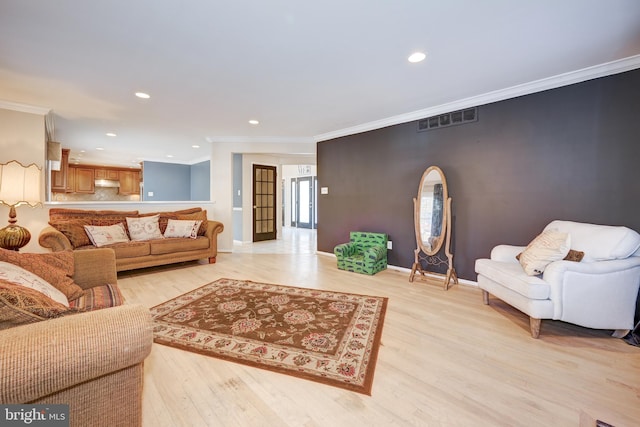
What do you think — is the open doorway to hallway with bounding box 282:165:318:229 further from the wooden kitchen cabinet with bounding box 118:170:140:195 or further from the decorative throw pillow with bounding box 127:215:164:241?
the decorative throw pillow with bounding box 127:215:164:241

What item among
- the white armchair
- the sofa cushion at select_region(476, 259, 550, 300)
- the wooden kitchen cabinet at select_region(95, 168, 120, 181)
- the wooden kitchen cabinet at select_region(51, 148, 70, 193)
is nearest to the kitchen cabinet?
the wooden kitchen cabinet at select_region(95, 168, 120, 181)

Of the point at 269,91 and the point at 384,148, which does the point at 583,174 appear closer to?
the point at 384,148

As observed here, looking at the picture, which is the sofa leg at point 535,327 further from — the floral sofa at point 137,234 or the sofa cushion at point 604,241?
the floral sofa at point 137,234

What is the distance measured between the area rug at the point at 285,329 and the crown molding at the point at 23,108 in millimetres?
3239

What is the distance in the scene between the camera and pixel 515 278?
2291mm

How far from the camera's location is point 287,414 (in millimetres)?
1393

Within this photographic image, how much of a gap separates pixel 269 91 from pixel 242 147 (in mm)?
2561

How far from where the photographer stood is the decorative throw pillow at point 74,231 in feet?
11.4

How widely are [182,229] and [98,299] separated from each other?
286 cm

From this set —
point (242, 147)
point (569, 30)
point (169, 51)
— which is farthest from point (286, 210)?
point (569, 30)

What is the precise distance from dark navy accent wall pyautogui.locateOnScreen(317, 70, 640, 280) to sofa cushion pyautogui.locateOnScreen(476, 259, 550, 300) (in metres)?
0.71

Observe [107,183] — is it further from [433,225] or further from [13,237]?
[433,225]

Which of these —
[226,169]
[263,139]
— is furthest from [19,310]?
[263,139]

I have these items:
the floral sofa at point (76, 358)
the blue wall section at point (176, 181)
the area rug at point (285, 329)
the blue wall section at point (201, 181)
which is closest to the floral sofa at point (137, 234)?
the area rug at point (285, 329)
